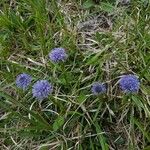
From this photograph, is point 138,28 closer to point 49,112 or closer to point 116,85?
point 116,85

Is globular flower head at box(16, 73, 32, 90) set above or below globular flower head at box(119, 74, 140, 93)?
below

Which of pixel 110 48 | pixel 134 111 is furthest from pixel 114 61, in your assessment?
pixel 134 111

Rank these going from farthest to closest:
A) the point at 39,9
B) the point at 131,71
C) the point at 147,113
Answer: the point at 39,9 < the point at 131,71 < the point at 147,113

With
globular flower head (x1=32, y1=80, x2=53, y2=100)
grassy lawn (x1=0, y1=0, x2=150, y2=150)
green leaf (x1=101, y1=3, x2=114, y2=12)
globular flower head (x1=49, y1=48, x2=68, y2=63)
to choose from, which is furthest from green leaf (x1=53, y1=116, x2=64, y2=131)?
green leaf (x1=101, y1=3, x2=114, y2=12)

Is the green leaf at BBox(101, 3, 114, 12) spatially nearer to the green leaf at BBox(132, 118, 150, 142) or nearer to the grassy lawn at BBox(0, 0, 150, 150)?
the grassy lawn at BBox(0, 0, 150, 150)

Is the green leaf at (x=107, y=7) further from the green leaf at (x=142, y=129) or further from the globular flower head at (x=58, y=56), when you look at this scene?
the green leaf at (x=142, y=129)
